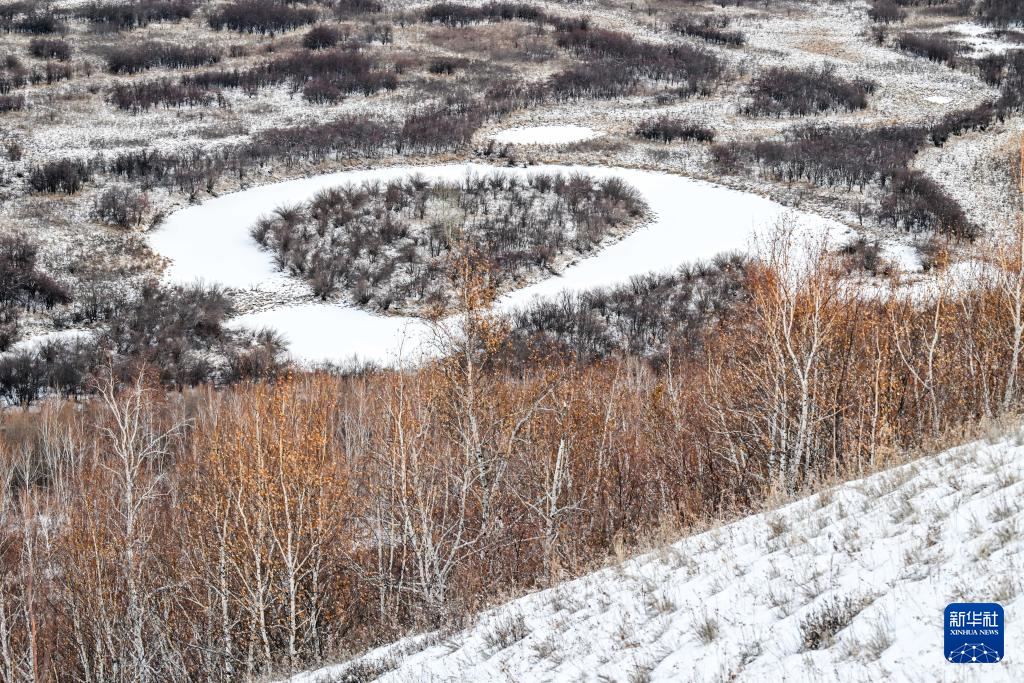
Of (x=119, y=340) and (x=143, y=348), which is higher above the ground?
(x=119, y=340)

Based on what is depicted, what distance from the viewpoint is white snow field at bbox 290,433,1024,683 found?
541 centimetres

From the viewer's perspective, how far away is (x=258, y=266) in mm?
35781

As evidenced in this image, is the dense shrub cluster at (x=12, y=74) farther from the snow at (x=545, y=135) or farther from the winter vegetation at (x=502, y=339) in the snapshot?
the snow at (x=545, y=135)

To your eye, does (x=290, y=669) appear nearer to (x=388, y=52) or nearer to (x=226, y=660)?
(x=226, y=660)

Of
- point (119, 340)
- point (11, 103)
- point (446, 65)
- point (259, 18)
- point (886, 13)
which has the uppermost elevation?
point (886, 13)

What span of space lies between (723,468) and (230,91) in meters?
51.1

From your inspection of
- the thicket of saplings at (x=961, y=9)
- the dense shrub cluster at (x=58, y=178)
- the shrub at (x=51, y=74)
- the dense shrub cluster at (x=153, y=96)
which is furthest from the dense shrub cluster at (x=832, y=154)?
the shrub at (x=51, y=74)

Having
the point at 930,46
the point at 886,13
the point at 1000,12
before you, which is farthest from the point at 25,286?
the point at 1000,12

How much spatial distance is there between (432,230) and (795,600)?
32080 mm

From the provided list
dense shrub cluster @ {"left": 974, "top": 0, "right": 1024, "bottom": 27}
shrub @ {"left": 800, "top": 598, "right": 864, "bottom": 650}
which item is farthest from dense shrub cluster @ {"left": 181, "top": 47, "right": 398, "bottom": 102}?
shrub @ {"left": 800, "top": 598, "right": 864, "bottom": 650}

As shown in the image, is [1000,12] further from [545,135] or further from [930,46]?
[545,135]

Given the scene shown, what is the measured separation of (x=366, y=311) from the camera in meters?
33.4

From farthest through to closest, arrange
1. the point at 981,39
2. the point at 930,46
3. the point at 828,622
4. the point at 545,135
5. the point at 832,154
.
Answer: the point at 981,39 < the point at 930,46 < the point at 545,135 < the point at 832,154 < the point at 828,622

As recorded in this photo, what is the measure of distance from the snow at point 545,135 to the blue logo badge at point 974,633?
147 ft
